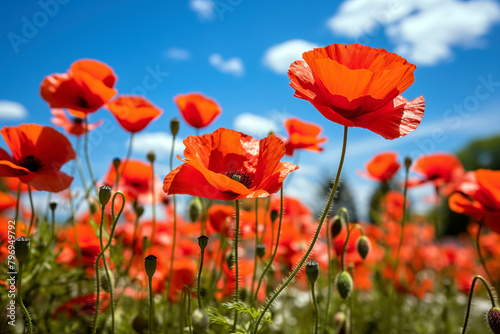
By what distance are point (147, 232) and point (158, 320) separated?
3.69 feet

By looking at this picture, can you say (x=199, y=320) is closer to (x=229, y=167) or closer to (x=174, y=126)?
(x=229, y=167)

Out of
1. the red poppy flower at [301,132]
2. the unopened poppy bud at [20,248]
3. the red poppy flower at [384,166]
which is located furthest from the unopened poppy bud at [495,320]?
the red poppy flower at [384,166]

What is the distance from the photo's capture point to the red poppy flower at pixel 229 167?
1002 millimetres

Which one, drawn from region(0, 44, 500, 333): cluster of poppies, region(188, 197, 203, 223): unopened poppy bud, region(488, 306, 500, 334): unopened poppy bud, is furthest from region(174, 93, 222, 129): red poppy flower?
region(488, 306, 500, 334): unopened poppy bud

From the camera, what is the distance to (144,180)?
2471 millimetres

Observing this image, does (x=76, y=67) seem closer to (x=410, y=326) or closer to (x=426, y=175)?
(x=426, y=175)

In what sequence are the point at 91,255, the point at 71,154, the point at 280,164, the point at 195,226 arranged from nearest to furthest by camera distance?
the point at 280,164 → the point at 71,154 → the point at 91,255 → the point at 195,226

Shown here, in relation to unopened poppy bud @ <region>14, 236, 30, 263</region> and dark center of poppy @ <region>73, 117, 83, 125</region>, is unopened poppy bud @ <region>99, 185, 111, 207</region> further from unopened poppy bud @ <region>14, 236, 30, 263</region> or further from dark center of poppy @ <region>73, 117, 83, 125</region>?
dark center of poppy @ <region>73, 117, 83, 125</region>

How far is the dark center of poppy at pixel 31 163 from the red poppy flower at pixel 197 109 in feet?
2.27

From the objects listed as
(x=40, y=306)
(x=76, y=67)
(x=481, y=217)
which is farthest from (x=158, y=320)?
(x=481, y=217)

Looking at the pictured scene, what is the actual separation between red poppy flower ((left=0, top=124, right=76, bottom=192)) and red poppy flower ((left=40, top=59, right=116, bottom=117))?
260mm

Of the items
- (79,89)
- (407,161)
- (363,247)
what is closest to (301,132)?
(407,161)

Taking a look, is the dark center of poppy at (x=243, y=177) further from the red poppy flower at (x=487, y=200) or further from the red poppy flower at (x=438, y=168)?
the red poppy flower at (x=438, y=168)

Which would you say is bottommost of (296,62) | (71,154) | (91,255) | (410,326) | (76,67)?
(410,326)
